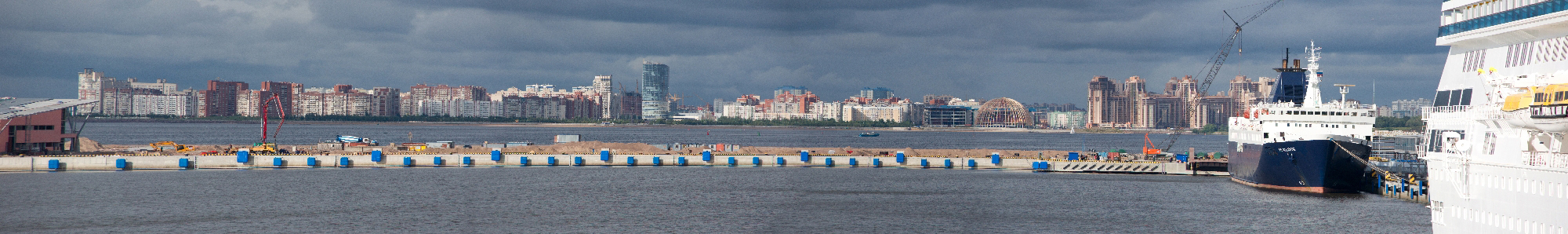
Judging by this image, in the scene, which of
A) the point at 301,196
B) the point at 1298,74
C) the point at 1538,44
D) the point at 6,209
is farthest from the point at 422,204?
the point at 1298,74

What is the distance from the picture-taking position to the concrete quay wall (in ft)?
200

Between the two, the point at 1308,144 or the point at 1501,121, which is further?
the point at 1308,144

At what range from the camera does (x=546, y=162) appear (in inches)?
2763

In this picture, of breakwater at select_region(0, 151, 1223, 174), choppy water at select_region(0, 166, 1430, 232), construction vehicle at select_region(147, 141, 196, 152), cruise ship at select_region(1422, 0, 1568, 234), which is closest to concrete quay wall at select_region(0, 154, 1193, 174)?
breakwater at select_region(0, 151, 1223, 174)

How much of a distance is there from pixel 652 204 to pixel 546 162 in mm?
30456

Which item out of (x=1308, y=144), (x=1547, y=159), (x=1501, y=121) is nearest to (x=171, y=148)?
(x=1308, y=144)

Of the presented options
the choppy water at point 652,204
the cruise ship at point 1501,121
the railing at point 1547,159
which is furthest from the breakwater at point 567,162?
the railing at point 1547,159

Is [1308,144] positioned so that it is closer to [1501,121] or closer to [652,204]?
[652,204]

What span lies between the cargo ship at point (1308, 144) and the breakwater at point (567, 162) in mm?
12159

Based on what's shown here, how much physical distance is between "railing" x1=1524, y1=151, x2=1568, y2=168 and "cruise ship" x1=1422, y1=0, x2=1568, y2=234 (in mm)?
18

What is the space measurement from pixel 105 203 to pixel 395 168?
25845 mm

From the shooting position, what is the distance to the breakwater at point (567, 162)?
203ft

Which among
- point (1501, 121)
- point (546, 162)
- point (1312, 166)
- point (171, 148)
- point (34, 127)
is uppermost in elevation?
point (1501, 121)

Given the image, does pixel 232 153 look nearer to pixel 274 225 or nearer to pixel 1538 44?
pixel 274 225
